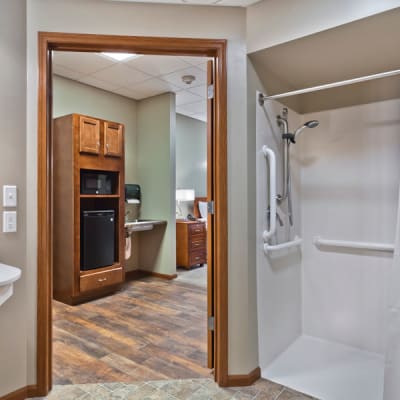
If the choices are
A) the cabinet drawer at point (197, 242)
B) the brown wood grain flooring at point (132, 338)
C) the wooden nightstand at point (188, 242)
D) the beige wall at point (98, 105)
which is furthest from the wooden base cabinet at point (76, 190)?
the cabinet drawer at point (197, 242)

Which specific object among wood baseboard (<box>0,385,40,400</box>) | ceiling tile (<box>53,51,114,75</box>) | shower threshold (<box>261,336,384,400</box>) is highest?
ceiling tile (<box>53,51,114,75</box>)

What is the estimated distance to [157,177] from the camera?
187 inches

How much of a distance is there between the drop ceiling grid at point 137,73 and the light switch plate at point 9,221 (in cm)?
222

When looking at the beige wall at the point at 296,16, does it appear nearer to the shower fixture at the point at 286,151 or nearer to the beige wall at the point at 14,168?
the shower fixture at the point at 286,151

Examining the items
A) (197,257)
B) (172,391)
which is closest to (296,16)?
(172,391)

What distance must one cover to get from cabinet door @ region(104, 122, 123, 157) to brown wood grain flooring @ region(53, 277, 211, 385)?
1.77m

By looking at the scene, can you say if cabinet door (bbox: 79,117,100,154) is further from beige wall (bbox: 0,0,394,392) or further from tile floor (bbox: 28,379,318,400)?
tile floor (bbox: 28,379,318,400)

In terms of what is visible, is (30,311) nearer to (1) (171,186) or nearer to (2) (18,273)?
(2) (18,273)

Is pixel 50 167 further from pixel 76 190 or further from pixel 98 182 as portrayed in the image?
pixel 98 182

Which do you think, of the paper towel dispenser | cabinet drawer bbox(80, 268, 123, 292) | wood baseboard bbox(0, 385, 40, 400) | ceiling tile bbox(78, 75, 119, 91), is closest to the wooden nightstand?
the paper towel dispenser

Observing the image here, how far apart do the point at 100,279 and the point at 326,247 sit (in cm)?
253

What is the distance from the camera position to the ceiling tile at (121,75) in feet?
12.3

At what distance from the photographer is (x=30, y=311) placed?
6.11 feet

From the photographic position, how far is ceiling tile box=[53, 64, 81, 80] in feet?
12.1
